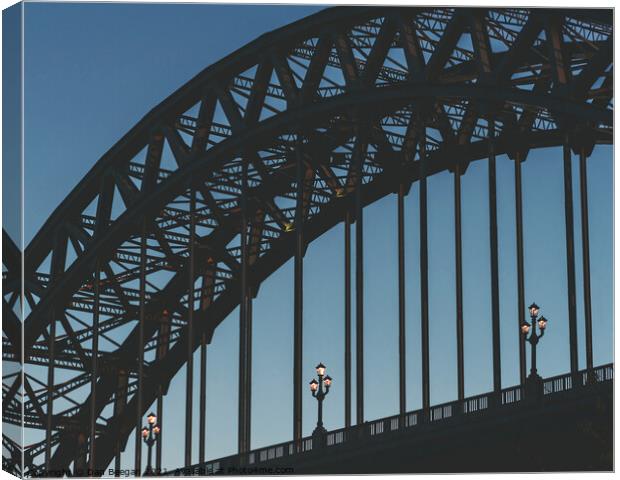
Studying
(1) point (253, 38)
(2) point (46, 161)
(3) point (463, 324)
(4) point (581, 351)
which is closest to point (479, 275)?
(3) point (463, 324)

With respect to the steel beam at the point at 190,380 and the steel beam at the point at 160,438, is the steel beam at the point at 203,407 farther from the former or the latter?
the steel beam at the point at 160,438

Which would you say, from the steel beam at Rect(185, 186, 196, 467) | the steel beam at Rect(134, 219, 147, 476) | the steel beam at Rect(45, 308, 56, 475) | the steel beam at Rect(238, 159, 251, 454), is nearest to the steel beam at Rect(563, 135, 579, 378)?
the steel beam at Rect(238, 159, 251, 454)

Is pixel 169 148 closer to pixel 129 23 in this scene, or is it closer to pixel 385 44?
pixel 385 44

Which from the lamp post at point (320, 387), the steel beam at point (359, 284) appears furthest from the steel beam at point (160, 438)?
the steel beam at point (359, 284)

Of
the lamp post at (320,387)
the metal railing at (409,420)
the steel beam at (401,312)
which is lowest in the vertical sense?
the metal railing at (409,420)

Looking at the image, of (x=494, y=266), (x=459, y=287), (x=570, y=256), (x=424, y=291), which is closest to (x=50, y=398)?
(x=424, y=291)

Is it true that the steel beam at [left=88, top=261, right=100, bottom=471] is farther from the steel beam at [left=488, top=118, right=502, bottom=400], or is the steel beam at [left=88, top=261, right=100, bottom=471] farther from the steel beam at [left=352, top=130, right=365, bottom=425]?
the steel beam at [left=488, top=118, right=502, bottom=400]

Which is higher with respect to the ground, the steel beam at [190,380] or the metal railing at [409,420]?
the steel beam at [190,380]
